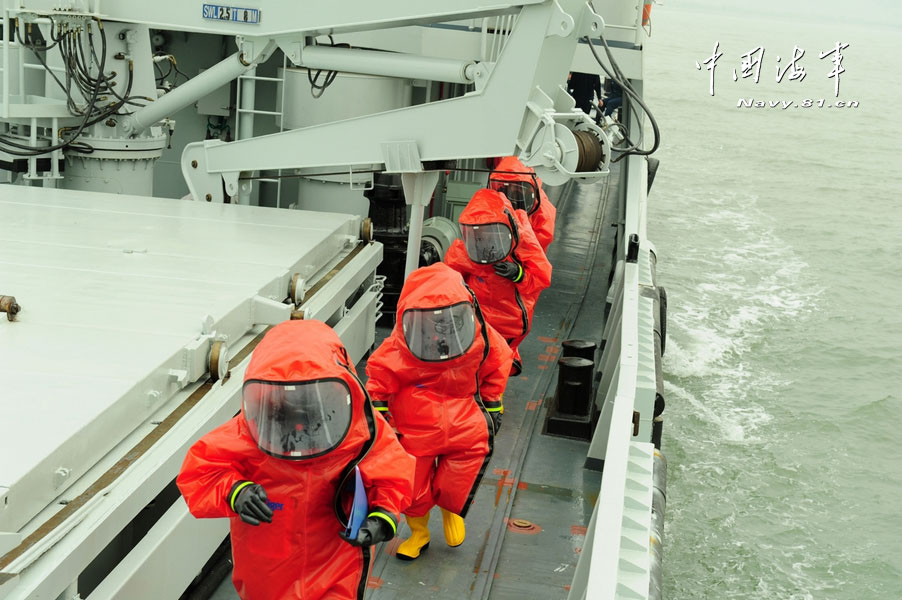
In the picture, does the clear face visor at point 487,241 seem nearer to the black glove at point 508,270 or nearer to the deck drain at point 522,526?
the black glove at point 508,270

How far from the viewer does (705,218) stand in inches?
850

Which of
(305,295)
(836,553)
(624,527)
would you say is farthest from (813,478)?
(624,527)

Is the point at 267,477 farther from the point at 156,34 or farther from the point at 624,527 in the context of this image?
the point at 156,34

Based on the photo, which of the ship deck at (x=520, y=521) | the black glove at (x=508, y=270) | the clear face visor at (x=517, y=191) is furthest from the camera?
the clear face visor at (x=517, y=191)

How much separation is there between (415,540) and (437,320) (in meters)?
1.16

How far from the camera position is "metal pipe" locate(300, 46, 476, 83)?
5.88 m

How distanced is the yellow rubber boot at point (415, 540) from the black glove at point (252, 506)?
177 cm

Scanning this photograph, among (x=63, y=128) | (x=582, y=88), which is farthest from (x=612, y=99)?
(x=63, y=128)

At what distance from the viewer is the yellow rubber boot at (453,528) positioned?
15.1ft

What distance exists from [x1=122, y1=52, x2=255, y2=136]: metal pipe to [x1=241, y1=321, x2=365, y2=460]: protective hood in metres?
3.88

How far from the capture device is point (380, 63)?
233 inches

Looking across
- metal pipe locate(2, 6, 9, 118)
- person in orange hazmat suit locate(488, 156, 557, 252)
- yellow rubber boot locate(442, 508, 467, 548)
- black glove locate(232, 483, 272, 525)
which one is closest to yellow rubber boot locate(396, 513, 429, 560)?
yellow rubber boot locate(442, 508, 467, 548)

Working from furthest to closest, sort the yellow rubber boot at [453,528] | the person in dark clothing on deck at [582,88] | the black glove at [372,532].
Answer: the person in dark clothing on deck at [582,88]
the yellow rubber boot at [453,528]
the black glove at [372,532]

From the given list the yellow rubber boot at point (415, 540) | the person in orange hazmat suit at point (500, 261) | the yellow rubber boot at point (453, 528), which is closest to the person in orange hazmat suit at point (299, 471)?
the yellow rubber boot at point (415, 540)
